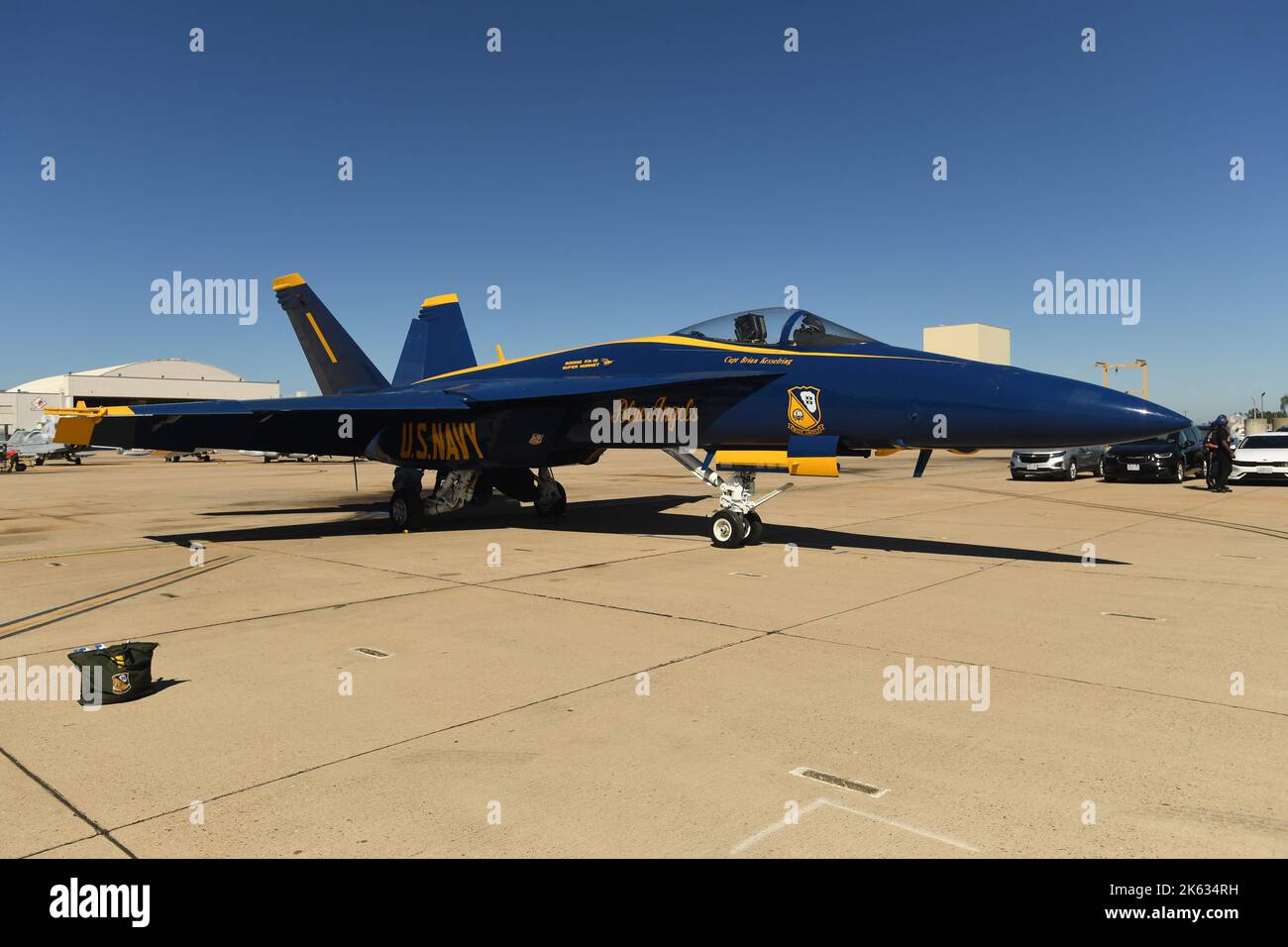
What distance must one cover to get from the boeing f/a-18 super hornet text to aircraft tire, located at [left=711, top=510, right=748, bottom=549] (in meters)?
0.02

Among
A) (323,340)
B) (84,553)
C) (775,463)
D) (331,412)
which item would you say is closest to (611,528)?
(775,463)

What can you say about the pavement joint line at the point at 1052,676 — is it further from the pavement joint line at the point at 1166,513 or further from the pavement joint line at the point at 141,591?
the pavement joint line at the point at 1166,513

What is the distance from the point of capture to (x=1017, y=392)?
8398 millimetres

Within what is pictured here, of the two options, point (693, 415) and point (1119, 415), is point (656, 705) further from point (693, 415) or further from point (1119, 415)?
point (693, 415)

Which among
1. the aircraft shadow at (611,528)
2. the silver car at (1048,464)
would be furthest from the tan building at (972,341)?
the aircraft shadow at (611,528)

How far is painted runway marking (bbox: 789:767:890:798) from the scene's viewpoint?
356cm

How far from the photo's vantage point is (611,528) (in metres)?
13.8

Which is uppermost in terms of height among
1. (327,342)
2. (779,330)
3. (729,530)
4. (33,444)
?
(327,342)

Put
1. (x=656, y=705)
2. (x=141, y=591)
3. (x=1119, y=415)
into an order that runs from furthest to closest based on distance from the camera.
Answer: (x=141, y=591) < (x=1119, y=415) < (x=656, y=705)

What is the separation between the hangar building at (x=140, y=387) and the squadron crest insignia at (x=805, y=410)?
229 feet

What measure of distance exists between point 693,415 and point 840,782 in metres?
7.53

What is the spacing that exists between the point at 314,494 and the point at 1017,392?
18.4 meters
